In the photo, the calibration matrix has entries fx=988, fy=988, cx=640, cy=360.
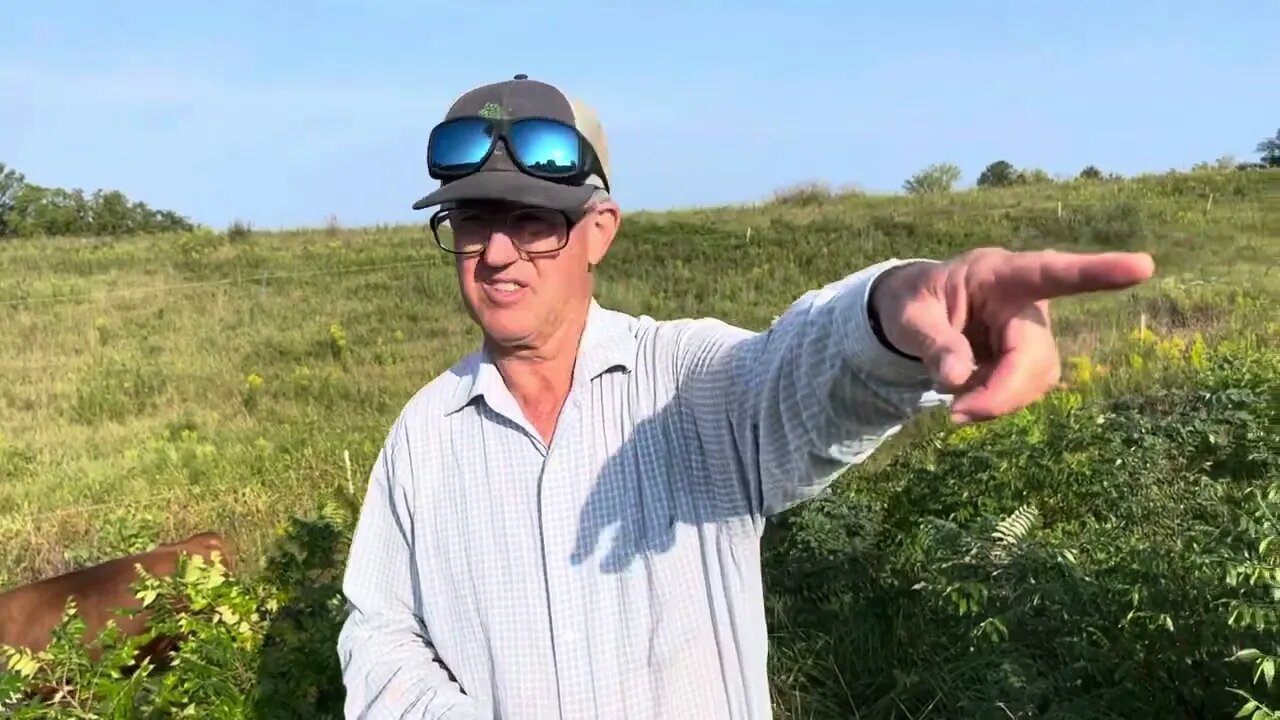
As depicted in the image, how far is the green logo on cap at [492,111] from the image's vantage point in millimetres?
1626

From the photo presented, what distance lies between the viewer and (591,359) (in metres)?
1.61

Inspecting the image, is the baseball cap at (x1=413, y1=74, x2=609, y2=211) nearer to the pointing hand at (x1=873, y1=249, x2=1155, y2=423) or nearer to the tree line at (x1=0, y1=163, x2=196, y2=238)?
the pointing hand at (x1=873, y1=249, x2=1155, y2=423)

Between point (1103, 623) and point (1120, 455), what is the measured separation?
5.56ft

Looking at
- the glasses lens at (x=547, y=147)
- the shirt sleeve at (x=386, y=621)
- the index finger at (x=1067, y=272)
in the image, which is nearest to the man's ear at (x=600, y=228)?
the glasses lens at (x=547, y=147)

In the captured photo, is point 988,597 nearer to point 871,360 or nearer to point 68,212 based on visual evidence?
point 871,360

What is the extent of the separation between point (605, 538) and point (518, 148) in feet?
2.09

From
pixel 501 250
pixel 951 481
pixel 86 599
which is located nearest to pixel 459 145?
pixel 501 250

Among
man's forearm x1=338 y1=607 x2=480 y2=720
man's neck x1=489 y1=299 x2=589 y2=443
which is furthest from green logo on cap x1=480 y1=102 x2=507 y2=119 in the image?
man's forearm x1=338 y1=607 x2=480 y2=720

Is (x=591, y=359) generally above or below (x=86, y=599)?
above

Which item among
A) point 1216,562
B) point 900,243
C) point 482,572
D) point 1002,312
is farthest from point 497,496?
point 900,243

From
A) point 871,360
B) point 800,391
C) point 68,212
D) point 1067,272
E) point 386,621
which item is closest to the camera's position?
point 1067,272

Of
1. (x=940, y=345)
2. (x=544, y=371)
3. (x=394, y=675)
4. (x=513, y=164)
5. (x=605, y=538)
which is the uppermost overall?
(x=513, y=164)

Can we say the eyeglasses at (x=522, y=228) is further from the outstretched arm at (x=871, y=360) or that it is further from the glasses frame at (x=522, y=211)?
the outstretched arm at (x=871, y=360)

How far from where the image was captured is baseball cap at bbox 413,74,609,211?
61.7 inches
